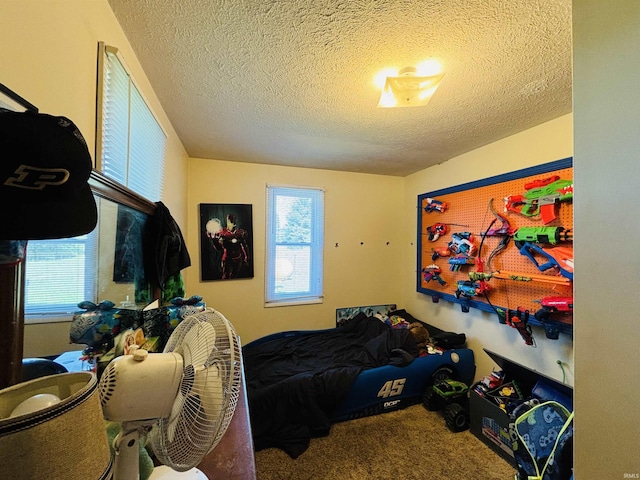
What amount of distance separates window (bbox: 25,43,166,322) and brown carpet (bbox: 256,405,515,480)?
1.59m

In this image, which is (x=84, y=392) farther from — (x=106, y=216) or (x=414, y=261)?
(x=414, y=261)

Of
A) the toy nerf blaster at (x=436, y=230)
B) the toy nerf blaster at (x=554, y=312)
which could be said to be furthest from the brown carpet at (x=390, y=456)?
the toy nerf blaster at (x=436, y=230)

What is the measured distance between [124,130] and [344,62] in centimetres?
106

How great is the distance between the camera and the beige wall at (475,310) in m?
1.80

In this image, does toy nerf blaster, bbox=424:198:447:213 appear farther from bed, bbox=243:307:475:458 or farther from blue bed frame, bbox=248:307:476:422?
blue bed frame, bbox=248:307:476:422

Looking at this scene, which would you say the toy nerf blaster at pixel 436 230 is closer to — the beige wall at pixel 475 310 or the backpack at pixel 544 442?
the beige wall at pixel 475 310

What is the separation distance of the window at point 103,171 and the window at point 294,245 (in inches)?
61.8

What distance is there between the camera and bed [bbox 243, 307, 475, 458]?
188 centimetres

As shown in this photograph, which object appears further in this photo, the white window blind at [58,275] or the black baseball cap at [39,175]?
the white window blind at [58,275]

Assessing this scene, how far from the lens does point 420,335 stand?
262cm

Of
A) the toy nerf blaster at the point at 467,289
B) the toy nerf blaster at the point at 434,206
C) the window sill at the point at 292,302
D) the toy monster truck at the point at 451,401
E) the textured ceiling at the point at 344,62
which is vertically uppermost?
the textured ceiling at the point at 344,62

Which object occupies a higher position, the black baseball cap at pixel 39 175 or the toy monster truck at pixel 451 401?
the black baseball cap at pixel 39 175

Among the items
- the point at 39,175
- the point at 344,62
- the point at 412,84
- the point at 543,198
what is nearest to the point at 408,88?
the point at 412,84

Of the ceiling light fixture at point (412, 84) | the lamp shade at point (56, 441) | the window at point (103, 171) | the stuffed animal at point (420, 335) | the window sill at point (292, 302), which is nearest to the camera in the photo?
the lamp shade at point (56, 441)
